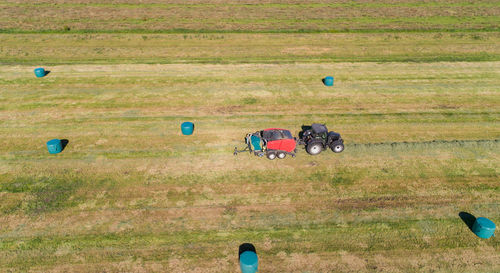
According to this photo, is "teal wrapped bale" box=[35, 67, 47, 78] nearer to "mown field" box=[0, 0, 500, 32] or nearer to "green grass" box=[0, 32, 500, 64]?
"green grass" box=[0, 32, 500, 64]

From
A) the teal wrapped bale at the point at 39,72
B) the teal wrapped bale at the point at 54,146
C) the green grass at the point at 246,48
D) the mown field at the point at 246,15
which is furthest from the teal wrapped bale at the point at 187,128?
the mown field at the point at 246,15

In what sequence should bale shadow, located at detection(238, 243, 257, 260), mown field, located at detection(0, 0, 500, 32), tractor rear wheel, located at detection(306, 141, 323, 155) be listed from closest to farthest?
bale shadow, located at detection(238, 243, 257, 260), tractor rear wheel, located at detection(306, 141, 323, 155), mown field, located at detection(0, 0, 500, 32)

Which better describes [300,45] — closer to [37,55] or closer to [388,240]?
[388,240]

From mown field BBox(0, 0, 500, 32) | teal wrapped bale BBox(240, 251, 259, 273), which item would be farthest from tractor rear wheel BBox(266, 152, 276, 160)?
mown field BBox(0, 0, 500, 32)

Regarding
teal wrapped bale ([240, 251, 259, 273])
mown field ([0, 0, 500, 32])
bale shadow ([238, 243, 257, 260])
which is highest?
mown field ([0, 0, 500, 32])

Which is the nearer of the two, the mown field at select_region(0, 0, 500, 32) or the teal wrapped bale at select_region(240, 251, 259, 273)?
the teal wrapped bale at select_region(240, 251, 259, 273)

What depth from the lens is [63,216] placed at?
11086 mm

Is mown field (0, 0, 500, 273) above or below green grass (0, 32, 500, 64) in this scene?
below

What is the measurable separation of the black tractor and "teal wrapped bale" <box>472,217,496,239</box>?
19.1ft

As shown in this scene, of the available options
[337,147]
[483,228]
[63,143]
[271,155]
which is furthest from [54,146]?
[483,228]

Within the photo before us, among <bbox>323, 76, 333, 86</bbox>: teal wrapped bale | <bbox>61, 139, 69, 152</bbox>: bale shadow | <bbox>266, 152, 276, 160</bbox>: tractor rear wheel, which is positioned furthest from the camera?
<bbox>323, 76, 333, 86</bbox>: teal wrapped bale

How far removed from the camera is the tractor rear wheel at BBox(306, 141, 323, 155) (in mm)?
13867

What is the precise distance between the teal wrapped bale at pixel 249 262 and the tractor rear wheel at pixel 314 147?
626cm

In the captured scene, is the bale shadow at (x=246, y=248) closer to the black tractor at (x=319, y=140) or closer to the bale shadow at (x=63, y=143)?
the black tractor at (x=319, y=140)
